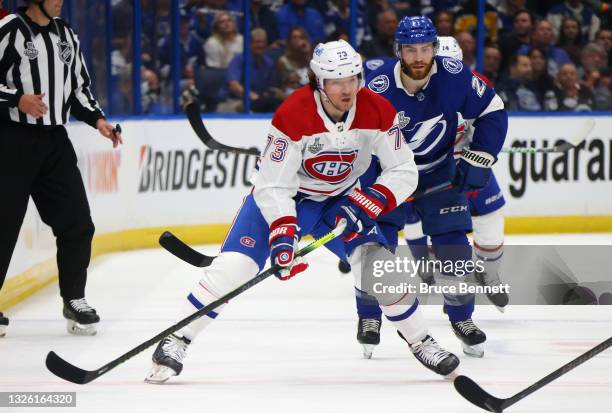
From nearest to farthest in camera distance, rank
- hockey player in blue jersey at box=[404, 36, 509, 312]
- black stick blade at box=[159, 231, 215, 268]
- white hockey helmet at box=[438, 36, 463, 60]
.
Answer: black stick blade at box=[159, 231, 215, 268], white hockey helmet at box=[438, 36, 463, 60], hockey player in blue jersey at box=[404, 36, 509, 312]

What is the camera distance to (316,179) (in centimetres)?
383

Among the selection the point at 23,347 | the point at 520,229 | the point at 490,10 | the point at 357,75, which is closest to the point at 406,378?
the point at 357,75

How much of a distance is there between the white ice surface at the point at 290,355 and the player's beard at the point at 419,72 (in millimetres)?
975

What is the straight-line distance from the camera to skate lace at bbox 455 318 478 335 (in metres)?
4.34

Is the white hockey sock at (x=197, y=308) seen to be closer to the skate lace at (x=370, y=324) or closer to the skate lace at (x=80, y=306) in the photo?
the skate lace at (x=370, y=324)

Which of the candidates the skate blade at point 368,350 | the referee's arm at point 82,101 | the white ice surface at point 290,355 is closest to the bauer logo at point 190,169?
the white ice surface at point 290,355

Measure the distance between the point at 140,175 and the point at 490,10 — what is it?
2.80 metres

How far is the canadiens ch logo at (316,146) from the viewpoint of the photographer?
3.71 metres

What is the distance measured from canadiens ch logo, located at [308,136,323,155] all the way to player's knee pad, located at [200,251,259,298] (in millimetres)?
378

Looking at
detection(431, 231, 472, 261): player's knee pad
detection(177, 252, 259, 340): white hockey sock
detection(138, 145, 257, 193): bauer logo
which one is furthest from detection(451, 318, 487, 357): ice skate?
detection(138, 145, 257, 193): bauer logo

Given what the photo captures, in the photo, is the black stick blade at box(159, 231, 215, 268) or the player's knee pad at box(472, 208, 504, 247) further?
the player's knee pad at box(472, 208, 504, 247)

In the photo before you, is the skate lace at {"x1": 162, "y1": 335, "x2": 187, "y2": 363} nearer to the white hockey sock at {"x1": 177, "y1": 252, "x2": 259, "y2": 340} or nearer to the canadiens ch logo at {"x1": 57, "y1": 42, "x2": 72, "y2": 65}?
the white hockey sock at {"x1": 177, "y1": 252, "x2": 259, "y2": 340}

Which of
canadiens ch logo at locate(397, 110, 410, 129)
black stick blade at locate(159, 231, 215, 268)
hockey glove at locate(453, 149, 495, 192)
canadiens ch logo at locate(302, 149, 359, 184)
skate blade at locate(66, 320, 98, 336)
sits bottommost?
skate blade at locate(66, 320, 98, 336)

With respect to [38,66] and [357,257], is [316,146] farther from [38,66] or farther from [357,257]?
[38,66]
